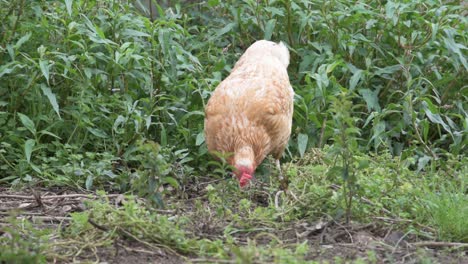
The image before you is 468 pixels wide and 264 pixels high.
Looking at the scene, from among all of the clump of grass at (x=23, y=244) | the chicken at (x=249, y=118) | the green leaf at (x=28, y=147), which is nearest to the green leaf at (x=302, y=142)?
the chicken at (x=249, y=118)

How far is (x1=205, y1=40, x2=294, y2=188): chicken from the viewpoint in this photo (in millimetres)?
6301

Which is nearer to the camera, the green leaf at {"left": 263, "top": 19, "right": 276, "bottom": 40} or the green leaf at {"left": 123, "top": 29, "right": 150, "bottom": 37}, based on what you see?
the green leaf at {"left": 123, "top": 29, "right": 150, "bottom": 37}

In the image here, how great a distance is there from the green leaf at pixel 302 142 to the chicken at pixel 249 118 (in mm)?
184

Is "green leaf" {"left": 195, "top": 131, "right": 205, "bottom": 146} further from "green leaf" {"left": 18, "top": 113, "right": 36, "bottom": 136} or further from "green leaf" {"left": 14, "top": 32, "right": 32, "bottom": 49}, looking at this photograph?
"green leaf" {"left": 14, "top": 32, "right": 32, "bottom": 49}

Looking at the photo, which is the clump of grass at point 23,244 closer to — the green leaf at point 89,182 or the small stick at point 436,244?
the green leaf at point 89,182

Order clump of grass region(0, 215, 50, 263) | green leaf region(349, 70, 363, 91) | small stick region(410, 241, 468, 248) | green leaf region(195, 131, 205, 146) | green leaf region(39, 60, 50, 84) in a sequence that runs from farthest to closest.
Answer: green leaf region(349, 70, 363, 91)
green leaf region(195, 131, 205, 146)
green leaf region(39, 60, 50, 84)
small stick region(410, 241, 468, 248)
clump of grass region(0, 215, 50, 263)

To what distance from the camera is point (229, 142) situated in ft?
20.8

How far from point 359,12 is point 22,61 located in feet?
9.33

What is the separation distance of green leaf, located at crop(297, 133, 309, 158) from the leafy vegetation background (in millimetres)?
13

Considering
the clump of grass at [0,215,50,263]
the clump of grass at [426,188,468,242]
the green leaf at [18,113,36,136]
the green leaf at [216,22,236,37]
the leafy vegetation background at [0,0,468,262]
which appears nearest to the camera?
the clump of grass at [0,215,50,263]

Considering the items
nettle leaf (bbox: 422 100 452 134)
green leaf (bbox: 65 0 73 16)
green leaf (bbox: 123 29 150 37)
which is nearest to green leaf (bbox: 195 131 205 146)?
green leaf (bbox: 123 29 150 37)

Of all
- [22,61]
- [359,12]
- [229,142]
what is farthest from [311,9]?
[22,61]

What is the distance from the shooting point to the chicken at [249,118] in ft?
20.7

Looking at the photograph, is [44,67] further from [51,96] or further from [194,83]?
[194,83]
